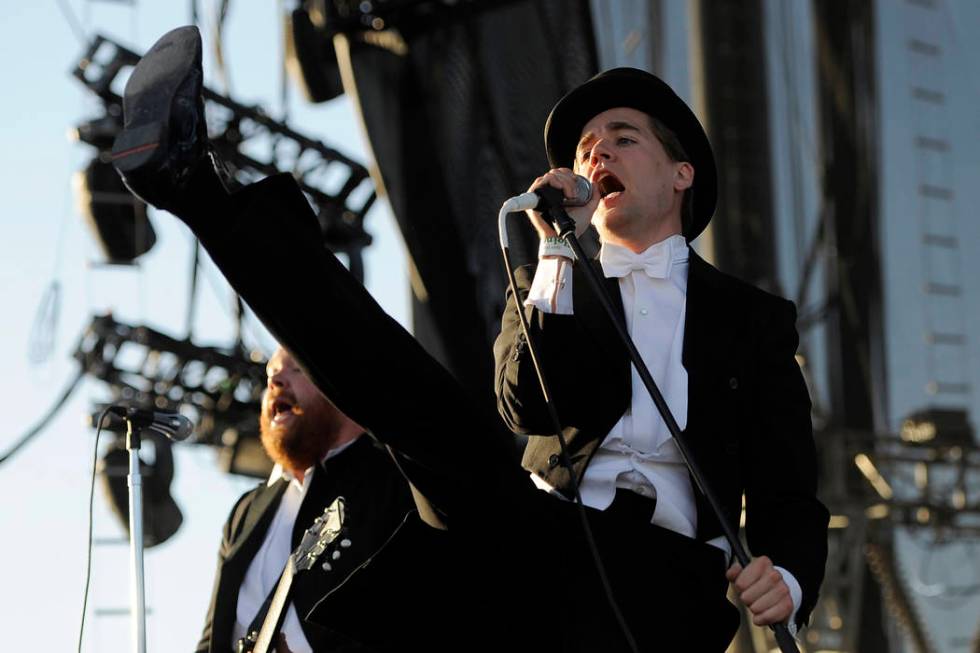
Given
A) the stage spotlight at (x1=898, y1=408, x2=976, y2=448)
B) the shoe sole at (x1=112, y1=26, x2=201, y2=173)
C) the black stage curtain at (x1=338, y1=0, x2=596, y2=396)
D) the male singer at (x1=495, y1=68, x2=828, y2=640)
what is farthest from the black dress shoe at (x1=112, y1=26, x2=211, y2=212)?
the stage spotlight at (x1=898, y1=408, x2=976, y2=448)

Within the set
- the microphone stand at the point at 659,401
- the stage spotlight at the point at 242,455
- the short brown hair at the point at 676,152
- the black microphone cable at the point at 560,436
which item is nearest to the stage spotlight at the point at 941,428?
the stage spotlight at the point at 242,455

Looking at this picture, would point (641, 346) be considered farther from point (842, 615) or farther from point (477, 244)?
point (842, 615)

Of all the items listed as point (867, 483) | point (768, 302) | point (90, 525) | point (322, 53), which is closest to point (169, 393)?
point (322, 53)

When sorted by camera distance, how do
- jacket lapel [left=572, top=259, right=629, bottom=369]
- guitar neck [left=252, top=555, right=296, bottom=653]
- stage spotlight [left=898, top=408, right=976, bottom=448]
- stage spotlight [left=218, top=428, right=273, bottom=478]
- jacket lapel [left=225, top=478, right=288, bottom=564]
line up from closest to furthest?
jacket lapel [left=572, top=259, right=629, bottom=369] → guitar neck [left=252, top=555, right=296, bottom=653] → jacket lapel [left=225, top=478, right=288, bottom=564] → stage spotlight [left=218, top=428, right=273, bottom=478] → stage spotlight [left=898, top=408, right=976, bottom=448]

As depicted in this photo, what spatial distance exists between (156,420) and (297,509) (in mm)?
888

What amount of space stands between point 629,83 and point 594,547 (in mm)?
996

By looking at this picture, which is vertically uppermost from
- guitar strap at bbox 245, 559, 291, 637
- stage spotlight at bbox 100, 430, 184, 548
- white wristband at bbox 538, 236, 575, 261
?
white wristband at bbox 538, 236, 575, 261

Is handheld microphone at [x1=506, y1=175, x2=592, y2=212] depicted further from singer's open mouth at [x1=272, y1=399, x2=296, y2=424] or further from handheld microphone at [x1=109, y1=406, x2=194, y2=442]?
singer's open mouth at [x1=272, y1=399, x2=296, y2=424]

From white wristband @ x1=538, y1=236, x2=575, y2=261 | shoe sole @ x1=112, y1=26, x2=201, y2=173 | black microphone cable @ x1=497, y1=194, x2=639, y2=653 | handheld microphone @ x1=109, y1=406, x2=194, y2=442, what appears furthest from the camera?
handheld microphone @ x1=109, y1=406, x2=194, y2=442

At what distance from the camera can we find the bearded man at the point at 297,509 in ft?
13.2

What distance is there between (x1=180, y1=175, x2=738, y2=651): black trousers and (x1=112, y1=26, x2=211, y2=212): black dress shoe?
5cm

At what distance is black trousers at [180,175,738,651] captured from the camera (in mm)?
2486

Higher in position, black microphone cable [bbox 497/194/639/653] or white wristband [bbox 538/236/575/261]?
white wristband [bbox 538/236/575/261]

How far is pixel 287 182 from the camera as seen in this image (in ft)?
8.32
